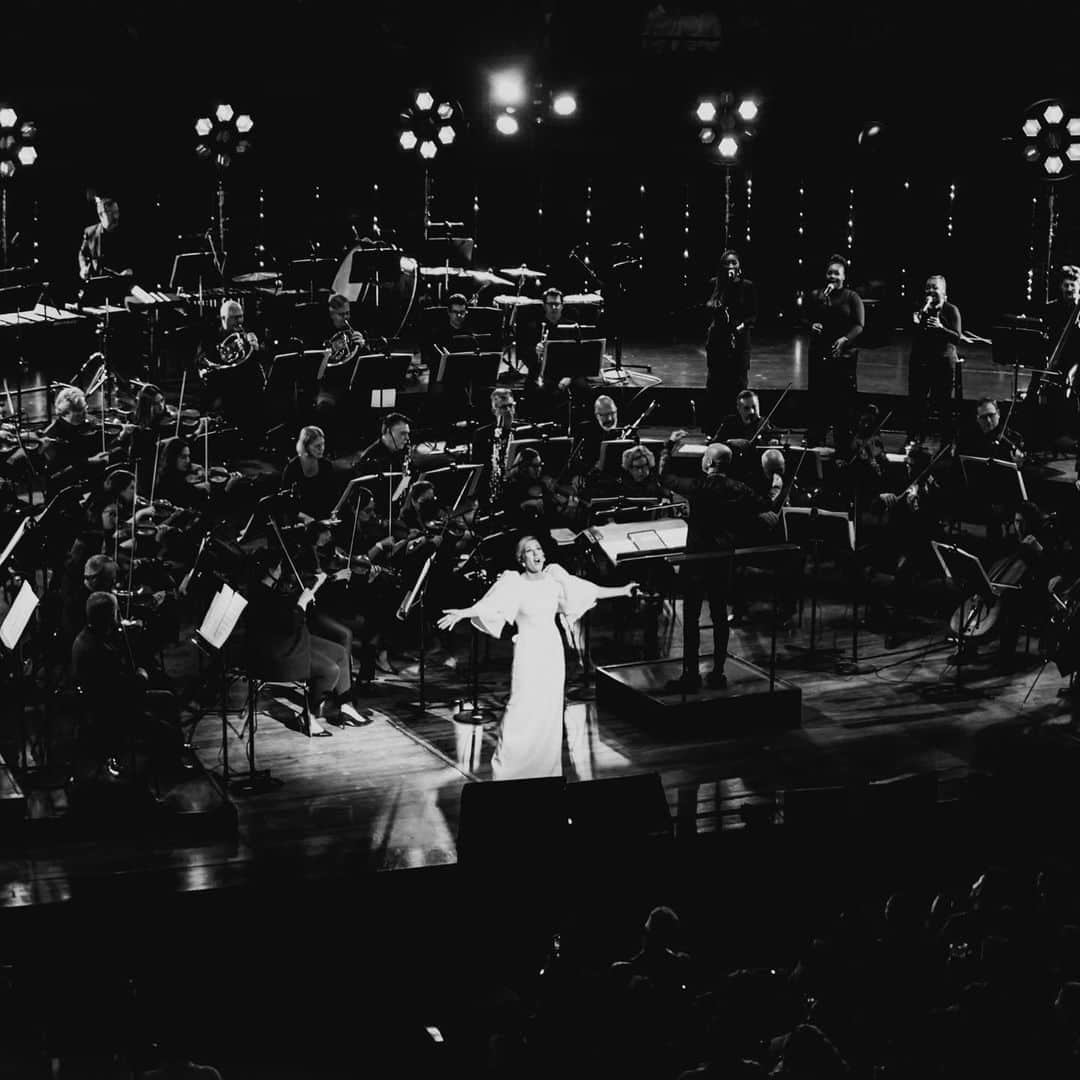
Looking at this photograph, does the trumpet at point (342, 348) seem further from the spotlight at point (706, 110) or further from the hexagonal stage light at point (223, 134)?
the spotlight at point (706, 110)

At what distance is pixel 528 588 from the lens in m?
9.82

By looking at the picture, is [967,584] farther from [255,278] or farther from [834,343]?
[255,278]

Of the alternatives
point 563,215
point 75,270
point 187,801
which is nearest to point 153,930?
point 187,801

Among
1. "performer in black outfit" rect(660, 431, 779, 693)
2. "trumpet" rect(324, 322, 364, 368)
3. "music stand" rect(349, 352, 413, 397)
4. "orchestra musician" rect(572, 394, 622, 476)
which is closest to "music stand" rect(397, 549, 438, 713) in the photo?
"performer in black outfit" rect(660, 431, 779, 693)

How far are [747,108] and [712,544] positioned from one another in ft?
28.8

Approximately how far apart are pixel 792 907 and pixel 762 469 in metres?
4.17

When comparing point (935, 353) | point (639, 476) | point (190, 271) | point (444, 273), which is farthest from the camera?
point (444, 273)

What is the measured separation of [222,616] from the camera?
9.25 metres

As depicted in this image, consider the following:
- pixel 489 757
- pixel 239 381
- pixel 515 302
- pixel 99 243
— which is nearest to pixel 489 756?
pixel 489 757

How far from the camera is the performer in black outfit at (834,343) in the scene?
49.9 ft

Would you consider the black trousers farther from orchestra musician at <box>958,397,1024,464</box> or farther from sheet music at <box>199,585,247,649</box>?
sheet music at <box>199,585,247,649</box>

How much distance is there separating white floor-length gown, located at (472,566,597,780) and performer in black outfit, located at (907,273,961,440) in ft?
20.1

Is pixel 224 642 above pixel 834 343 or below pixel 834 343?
below

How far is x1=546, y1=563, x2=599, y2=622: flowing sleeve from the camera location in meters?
9.90
